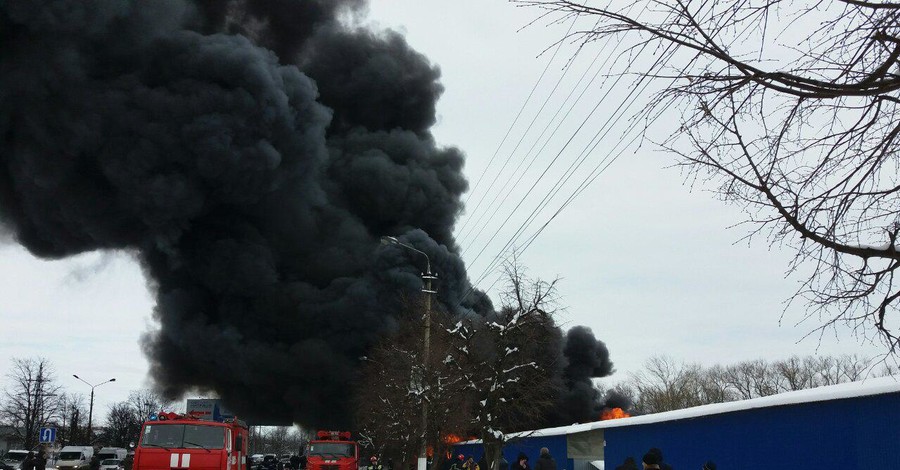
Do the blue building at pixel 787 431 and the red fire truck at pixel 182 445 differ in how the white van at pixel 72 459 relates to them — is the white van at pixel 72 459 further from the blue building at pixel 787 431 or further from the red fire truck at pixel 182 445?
the blue building at pixel 787 431

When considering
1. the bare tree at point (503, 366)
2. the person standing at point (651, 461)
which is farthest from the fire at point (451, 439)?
the person standing at point (651, 461)

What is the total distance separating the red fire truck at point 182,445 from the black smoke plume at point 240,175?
2149 centimetres

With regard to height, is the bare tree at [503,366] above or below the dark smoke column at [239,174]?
below

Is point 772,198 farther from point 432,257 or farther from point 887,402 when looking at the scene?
point 432,257

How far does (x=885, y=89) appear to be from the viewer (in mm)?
4480

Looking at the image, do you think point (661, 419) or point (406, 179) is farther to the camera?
point (406, 179)

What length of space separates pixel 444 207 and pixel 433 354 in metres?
15.2

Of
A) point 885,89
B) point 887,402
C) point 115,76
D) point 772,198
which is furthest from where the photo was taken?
point 115,76

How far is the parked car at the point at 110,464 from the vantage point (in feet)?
132

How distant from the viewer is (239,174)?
119ft

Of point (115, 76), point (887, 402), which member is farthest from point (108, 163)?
point (887, 402)

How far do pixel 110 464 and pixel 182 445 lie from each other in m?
30.5

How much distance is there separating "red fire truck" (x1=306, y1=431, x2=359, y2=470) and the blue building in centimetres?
997

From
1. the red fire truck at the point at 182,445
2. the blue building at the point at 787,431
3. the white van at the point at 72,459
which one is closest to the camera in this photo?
the blue building at the point at 787,431
